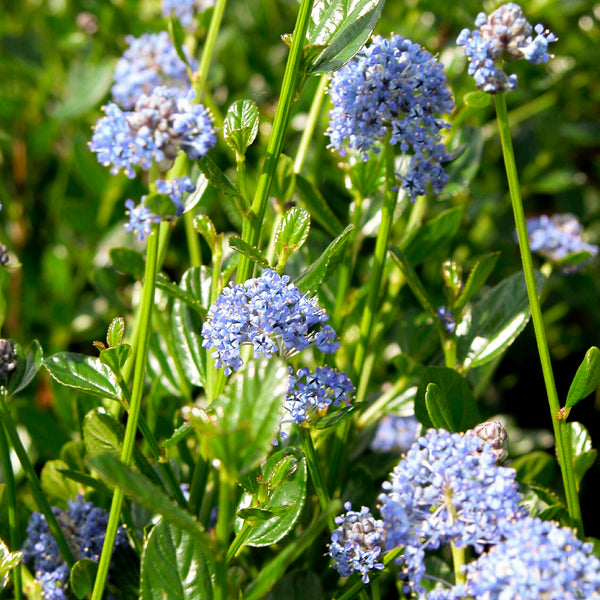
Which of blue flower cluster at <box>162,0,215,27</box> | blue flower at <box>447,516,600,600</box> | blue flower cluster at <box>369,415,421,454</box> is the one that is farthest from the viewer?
blue flower cluster at <box>162,0,215,27</box>

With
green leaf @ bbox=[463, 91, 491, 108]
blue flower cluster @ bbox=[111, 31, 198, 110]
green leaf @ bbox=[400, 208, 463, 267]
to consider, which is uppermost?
blue flower cluster @ bbox=[111, 31, 198, 110]

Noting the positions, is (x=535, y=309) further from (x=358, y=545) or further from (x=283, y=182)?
(x=283, y=182)

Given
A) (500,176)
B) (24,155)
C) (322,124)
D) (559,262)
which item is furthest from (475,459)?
(24,155)

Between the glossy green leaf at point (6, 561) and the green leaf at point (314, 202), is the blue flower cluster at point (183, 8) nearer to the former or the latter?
the green leaf at point (314, 202)

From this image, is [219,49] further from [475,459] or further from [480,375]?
[475,459]

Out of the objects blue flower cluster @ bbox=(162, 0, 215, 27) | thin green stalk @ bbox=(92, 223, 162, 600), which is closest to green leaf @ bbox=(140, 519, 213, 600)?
thin green stalk @ bbox=(92, 223, 162, 600)

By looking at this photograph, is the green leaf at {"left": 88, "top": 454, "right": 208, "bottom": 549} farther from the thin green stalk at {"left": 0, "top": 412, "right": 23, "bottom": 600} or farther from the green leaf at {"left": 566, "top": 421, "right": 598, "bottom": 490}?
the green leaf at {"left": 566, "top": 421, "right": 598, "bottom": 490}

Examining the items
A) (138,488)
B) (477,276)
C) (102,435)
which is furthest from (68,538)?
(477,276)

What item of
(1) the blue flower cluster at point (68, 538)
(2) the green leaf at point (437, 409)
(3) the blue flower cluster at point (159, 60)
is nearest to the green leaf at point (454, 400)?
(2) the green leaf at point (437, 409)
